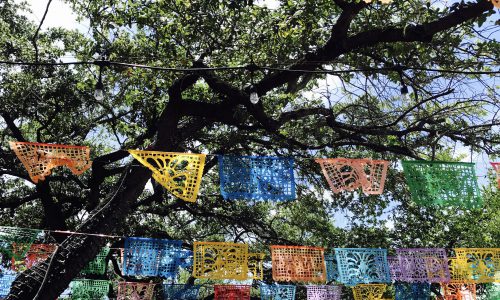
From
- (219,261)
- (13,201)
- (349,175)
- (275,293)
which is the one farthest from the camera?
(13,201)

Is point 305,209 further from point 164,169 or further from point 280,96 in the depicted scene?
point 164,169

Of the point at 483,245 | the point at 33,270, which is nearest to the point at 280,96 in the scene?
the point at 33,270

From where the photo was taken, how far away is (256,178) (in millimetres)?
5160

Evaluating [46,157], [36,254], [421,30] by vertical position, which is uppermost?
[421,30]

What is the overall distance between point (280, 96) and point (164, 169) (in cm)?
322

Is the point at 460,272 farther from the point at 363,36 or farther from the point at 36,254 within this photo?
the point at 36,254

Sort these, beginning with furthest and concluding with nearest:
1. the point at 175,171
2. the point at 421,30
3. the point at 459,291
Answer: the point at 459,291 → the point at 421,30 → the point at 175,171

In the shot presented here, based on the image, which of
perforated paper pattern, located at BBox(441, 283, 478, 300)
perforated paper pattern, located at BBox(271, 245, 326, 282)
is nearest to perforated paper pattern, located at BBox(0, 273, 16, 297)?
perforated paper pattern, located at BBox(271, 245, 326, 282)

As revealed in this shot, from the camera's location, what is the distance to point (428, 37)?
488 cm

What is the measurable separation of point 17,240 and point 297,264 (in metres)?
3.27

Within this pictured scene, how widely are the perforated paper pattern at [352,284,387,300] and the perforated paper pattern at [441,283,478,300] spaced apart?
84cm

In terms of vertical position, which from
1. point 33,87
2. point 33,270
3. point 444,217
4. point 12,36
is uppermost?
point 12,36

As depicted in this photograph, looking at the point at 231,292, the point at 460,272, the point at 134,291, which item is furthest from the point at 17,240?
the point at 460,272

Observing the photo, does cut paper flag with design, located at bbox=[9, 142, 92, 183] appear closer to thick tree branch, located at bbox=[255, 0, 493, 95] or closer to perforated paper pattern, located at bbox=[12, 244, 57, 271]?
perforated paper pattern, located at bbox=[12, 244, 57, 271]
